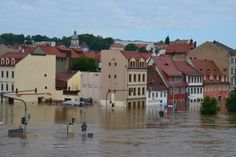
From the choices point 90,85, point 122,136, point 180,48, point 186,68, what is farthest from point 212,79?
point 122,136

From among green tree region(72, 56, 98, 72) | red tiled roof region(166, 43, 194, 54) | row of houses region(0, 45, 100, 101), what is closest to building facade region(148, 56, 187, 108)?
row of houses region(0, 45, 100, 101)

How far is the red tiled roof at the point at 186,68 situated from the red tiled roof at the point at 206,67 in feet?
8.09

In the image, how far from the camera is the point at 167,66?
3654 inches

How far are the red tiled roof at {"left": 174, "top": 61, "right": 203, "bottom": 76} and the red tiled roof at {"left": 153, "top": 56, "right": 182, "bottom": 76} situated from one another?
174cm

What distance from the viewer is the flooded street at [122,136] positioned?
1446 inches

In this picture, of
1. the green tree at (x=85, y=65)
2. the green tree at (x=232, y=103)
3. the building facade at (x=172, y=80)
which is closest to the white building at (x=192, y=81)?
the building facade at (x=172, y=80)

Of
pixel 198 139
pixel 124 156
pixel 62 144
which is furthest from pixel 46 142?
pixel 198 139

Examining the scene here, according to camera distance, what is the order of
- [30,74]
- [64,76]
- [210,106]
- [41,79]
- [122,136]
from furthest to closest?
[64,76], [41,79], [30,74], [210,106], [122,136]

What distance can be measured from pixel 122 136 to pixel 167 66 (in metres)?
48.9

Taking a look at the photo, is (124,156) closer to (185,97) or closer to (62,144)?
(62,144)

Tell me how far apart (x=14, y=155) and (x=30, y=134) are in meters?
10.4

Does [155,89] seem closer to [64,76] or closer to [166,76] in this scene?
[166,76]

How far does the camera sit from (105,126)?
53.2 metres

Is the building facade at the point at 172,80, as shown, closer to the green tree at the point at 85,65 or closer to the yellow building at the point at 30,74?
the green tree at the point at 85,65
